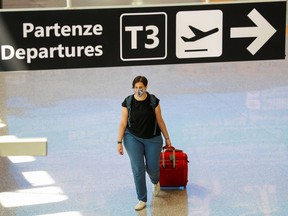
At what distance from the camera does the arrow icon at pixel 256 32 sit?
6691 mm

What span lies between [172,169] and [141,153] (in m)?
1.14

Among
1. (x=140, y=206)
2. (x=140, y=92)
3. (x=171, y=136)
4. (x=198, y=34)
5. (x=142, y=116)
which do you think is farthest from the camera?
(x=171, y=136)

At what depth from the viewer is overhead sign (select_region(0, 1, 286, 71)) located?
6434mm

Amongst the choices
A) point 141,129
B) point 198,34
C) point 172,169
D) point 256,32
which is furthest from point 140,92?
point 256,32

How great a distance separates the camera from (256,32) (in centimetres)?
678

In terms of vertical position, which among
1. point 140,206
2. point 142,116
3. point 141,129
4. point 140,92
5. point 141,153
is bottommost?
point 140,206

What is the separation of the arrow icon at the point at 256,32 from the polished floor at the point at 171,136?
3.63 m

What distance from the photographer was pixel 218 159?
1236 centimetres

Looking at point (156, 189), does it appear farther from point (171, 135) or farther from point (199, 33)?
point (199, 33)

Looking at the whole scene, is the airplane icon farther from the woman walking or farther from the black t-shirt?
the black t-shirt

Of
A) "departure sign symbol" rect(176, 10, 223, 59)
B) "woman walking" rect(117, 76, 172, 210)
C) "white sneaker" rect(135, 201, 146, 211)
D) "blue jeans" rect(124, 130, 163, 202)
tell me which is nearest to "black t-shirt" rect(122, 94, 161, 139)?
"woman walking" rect(117, 76, 172, 210)

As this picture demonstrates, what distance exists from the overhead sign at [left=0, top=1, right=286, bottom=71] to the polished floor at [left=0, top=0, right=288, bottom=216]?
12.0 ft

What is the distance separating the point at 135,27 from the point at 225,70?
1511 centimetres

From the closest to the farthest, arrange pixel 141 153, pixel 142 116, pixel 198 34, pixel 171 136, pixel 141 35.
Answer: pixel 141 35
pixel 198 34
pixel 142 116
pixel 141 153
pixel 171 136
